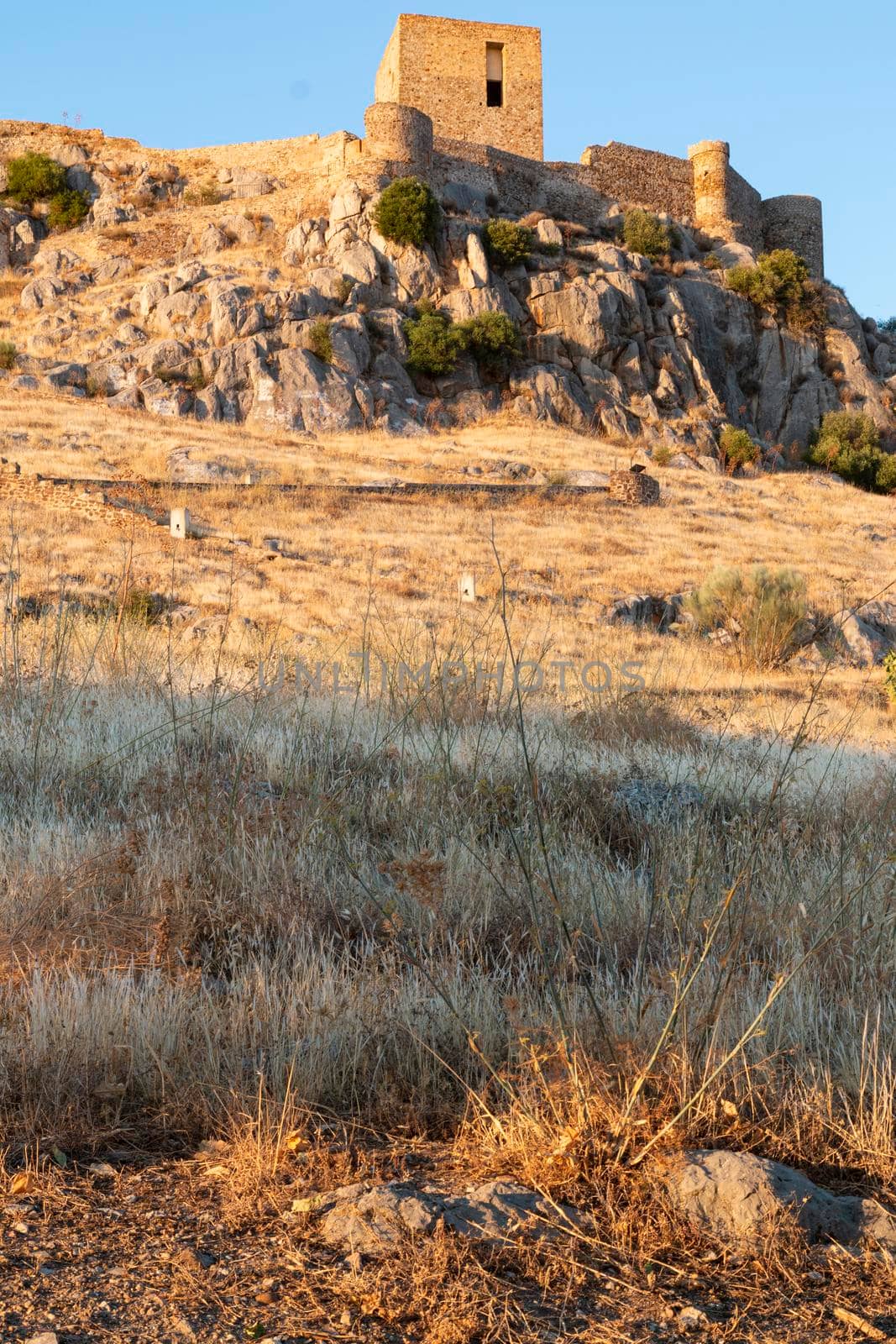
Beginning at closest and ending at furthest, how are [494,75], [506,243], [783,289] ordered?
[506,243]
[783,289]
[494,75]

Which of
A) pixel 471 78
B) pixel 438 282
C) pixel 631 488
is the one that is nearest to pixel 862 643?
pixel 631 488

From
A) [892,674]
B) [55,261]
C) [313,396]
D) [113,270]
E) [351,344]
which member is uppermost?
[55,261]

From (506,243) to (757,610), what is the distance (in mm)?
25239

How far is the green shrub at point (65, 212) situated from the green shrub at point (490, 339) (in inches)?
568

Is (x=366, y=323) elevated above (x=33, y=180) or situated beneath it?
situated beneath

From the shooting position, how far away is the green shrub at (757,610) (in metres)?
11.7

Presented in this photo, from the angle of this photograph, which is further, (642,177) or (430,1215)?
(642,177)

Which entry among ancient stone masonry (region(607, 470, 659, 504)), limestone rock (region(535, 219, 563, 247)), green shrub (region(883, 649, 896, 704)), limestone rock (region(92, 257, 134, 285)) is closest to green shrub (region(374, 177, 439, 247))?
limestone rock (region(535, 219, 563, 247))

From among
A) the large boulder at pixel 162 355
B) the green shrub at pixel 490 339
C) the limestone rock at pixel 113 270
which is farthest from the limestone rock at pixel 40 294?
the green shrub at pixel 490 339

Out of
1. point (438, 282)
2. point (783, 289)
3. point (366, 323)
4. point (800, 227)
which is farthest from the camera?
point (800, 227)

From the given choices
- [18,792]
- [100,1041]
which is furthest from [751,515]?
[100,1041]

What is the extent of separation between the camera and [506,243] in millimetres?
34062

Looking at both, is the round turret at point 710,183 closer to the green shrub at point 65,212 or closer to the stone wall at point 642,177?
the stone wall at point 642,177

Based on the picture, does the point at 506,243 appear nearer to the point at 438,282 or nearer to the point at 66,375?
the point at 438,282
